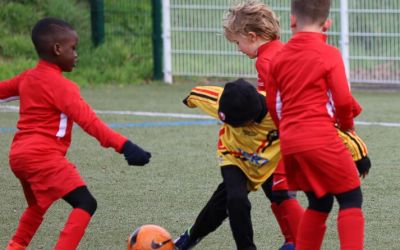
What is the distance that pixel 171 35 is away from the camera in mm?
15430

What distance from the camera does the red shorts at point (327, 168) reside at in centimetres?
495

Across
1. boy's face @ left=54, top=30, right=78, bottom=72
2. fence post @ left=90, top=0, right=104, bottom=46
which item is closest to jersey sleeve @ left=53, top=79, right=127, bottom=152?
boy's face @ left=54, top=30, right=78, bottom=72

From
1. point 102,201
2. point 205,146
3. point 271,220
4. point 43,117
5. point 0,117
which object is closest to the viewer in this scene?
point 43,117

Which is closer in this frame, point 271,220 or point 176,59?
point 271,220

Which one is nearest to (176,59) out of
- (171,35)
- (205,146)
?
(171,35)

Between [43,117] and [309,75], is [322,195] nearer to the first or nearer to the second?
[309,75]

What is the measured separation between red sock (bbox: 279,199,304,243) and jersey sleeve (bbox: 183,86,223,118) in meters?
0.62

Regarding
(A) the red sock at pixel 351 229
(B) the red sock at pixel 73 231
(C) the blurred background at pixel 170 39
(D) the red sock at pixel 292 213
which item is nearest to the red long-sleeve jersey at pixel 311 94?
(A) the red sock at pixel 351 229

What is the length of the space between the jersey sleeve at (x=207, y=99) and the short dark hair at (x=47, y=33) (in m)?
0.78

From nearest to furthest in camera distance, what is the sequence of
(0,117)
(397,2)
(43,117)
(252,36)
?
(43,117) → (252,36) → (0,117) → (397,2)

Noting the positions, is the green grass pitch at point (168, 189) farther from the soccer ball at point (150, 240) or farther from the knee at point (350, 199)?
the knee at point (350, 199)

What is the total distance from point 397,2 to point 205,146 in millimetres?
5430

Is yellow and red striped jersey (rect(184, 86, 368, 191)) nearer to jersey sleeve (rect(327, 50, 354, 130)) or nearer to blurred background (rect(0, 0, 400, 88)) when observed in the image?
jersey sleeve (rect(327, 50, 354, 130))

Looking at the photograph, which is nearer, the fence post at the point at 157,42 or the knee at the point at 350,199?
the knee at the point at 350,199
